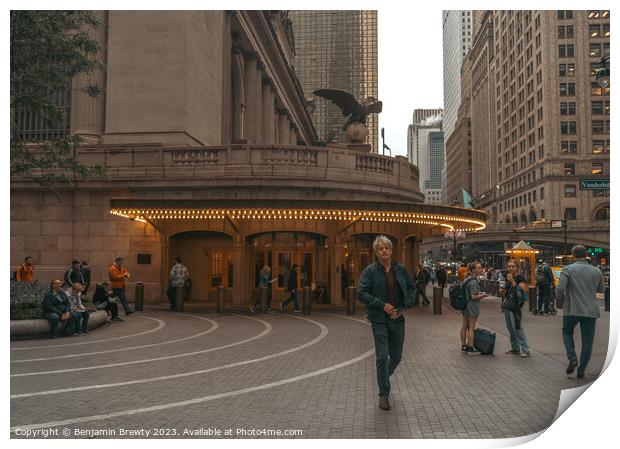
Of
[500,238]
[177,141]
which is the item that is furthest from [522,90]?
[177,141]

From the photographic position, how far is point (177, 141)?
77.9ft

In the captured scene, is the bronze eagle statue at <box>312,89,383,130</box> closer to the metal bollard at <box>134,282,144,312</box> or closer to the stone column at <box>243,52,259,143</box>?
the metal bollard at <box>134,282,144,312</box>

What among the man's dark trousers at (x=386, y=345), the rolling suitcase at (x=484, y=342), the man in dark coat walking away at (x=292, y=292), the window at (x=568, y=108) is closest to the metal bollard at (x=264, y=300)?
the man in dark coat walking away at (x=292, y=292)

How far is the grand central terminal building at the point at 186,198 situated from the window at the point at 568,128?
69560 mm

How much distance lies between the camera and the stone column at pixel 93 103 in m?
24.9

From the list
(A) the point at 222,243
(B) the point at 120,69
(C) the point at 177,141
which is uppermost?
(B) the point at 120,69

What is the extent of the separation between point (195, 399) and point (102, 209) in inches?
635

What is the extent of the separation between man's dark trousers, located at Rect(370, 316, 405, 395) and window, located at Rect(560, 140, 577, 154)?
286 feet

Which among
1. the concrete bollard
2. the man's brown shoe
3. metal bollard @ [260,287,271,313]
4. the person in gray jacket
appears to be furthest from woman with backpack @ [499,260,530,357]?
metal bollard @ [260,287,271,313]

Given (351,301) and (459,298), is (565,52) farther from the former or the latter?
(459,298)

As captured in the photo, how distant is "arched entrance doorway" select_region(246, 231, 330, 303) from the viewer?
2189cm

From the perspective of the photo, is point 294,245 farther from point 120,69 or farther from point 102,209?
point 120,69

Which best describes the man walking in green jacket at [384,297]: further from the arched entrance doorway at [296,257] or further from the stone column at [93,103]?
the stone column at [93,103]

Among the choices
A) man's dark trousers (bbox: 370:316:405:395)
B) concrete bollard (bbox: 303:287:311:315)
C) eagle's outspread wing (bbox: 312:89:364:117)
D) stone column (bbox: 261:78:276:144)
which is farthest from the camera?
stone column (bbox: 261:78:276:144)
